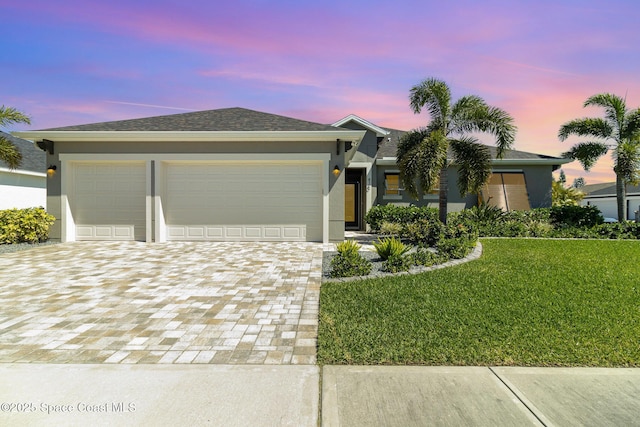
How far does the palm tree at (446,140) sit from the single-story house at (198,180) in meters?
2.14

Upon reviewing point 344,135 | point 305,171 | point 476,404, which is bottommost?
point 476,404

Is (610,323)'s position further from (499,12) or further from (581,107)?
(581,107)

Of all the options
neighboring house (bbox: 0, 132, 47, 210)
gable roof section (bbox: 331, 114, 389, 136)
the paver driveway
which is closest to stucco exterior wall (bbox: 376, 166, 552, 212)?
gable roof section (bbox: 331, 114, 389, 136)

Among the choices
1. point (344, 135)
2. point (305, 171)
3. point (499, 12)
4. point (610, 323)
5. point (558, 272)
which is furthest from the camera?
point (305, 171)

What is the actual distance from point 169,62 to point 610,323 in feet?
39.1

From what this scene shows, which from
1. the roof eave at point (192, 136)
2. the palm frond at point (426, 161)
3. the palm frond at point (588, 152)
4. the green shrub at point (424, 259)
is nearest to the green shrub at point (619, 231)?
the palm frond at point (588, 152)

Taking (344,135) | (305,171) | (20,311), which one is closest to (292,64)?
(344,135)

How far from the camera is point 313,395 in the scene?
2.57 meters

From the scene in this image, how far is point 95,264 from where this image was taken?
7.48 meters

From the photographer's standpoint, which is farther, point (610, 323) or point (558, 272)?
point (558, 272)

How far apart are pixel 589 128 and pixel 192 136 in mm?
15159

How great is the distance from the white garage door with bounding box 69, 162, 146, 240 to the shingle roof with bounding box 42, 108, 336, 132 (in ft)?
4.09

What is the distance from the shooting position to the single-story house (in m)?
10.6

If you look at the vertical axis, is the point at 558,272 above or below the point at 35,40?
below
